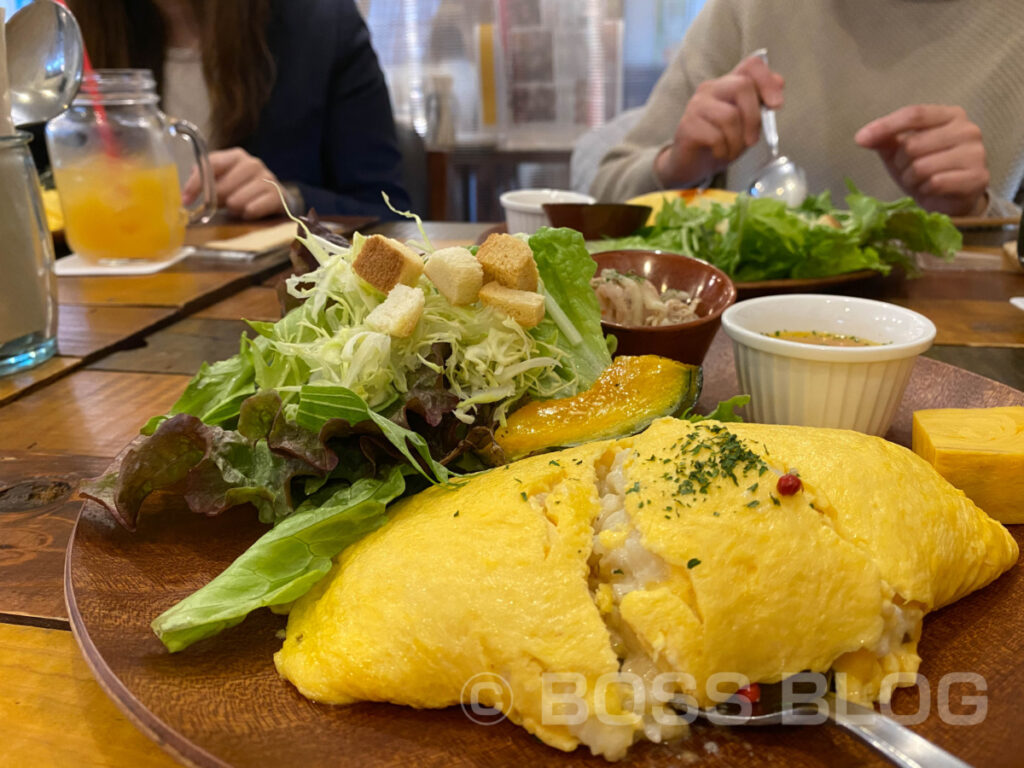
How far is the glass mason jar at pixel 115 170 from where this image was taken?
10.3 ft

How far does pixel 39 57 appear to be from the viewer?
214 centimetres

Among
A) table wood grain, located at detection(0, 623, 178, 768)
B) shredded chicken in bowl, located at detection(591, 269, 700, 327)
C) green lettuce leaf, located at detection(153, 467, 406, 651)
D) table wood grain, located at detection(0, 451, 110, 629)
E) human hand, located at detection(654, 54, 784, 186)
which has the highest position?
human hand, located at detection(654, 54, 784, 186)

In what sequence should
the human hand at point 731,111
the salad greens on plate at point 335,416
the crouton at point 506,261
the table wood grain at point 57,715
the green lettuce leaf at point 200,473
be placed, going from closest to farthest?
the table wood grain at point 57,715 → the salad greens on plate at point 335,416 → the green lettuce leaf at point 200,473 → the crouton at point 506,261 → the human hand at point 731,111

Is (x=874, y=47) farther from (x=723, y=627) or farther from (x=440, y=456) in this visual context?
(x=723, y=627)

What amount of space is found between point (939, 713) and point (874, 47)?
182 inches

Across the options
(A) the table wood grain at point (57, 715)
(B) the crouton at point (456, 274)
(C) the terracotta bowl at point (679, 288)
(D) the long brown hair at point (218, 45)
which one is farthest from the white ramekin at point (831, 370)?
(D) the long brown hair at point (218, 45)

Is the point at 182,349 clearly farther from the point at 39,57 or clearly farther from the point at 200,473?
the point at 200,473

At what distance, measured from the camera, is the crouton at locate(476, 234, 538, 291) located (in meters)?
1.57

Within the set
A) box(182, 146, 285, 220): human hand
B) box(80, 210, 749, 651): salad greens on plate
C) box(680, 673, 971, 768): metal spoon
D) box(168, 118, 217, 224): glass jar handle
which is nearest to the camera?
box(680, 673, 971, 768): metal spoon

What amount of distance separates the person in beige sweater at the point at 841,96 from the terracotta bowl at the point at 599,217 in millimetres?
1148

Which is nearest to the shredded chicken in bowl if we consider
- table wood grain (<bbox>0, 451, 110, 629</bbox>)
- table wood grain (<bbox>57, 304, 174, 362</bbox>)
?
table wood grain (<bbox>0, 451, 110, 629</bbox>)

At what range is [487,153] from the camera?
7738 mm

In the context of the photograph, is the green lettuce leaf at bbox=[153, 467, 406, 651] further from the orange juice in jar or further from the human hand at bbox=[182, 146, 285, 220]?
the human hand at bbox=[182, 146, 285, 220]

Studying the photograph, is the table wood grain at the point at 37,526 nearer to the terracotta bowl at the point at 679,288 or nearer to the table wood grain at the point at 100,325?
the table wood grain at the point at 100,325
